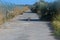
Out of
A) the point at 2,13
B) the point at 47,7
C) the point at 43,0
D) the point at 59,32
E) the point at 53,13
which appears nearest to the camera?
the point at 59,32

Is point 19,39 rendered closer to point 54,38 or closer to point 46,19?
point 54,38

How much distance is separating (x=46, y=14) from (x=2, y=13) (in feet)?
19.2

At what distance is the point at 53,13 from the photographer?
24.6 m

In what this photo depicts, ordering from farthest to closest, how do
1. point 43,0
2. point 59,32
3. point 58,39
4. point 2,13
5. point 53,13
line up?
1. point 43,0
2. point 53,13
3. point 2,13
4. point 59,32
5. point 58,39

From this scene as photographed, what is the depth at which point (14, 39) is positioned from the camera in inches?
462

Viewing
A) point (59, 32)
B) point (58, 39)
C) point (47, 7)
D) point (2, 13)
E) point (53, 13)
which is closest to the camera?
point (58, 39)

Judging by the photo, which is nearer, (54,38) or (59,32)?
(54,38)

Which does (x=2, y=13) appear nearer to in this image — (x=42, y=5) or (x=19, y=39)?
(x=42, y=5)

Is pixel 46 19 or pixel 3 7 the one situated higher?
pixel 3 7

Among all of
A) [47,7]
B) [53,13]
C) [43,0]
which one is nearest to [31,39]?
[53,13]

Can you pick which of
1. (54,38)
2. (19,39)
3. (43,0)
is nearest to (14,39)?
(19,39)

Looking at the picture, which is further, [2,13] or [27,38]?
[2,13]

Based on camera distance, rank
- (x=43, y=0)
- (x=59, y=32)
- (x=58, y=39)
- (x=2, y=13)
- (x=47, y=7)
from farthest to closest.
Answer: (x=43, y=0) → (x=47, y=7) → (x=2, y=13) → (x=59, y=32) → (x=58, y=39)

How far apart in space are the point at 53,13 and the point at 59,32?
11.3 m
